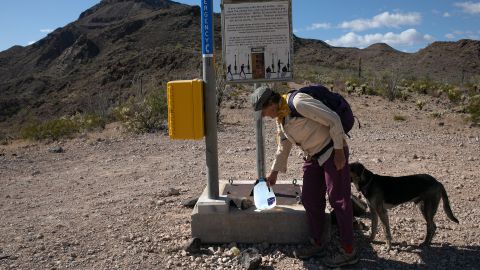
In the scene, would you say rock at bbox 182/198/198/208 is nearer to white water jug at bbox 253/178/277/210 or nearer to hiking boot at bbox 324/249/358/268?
white water jug at bbox 253/178/277/210

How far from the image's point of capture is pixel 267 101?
3.72 m

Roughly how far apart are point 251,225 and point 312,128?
47.1 inches

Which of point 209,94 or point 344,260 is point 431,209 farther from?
point 209,94

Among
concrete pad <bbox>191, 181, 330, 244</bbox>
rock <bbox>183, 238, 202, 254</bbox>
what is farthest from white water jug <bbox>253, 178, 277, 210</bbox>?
rock <bbox>183, 238, 202, 254</bbox>

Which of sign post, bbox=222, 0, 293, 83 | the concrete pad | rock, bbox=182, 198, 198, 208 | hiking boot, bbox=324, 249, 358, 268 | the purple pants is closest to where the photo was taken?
the purple pants

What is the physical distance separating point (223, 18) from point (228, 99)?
10810 millimetres

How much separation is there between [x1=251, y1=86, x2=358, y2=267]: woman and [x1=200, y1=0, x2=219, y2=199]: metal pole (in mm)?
620

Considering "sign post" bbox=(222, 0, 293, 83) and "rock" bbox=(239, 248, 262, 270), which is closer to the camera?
"rock" bbox=(239, 248, 262, 270)

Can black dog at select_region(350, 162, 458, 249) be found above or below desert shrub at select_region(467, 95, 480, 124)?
below

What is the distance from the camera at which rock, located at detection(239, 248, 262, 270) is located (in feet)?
13.3

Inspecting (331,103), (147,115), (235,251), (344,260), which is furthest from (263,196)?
(147,115)

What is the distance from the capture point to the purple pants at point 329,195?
3.87m

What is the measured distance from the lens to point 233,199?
4617 millimetres

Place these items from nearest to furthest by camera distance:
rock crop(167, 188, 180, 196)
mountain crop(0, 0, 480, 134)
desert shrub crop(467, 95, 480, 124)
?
rock crop(167, 188, 180, 196), desert shrub crop(467, 95, 480, 124), mountain crop(0, 0, 480, 134)
